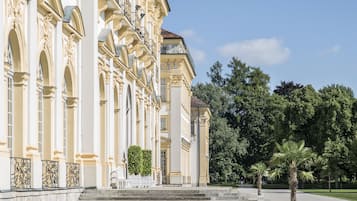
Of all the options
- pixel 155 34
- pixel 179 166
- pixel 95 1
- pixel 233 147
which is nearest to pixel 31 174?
pixel 95 1

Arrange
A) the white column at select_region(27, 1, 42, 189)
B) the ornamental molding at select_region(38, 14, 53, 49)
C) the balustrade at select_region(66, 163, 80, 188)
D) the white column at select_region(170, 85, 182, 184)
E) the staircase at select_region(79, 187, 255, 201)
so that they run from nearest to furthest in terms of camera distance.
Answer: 1. the white column at select_region(27, 1, 42, 189)
2. the ornamental molding at select_region(38, 14, 53, 49)
3. the balustrade at select_region(66, 163, 80, 188)
4. the staircase at select_region(79, 187, 255, 201)
5. the white column at select_region(170, 85, 182, 184)

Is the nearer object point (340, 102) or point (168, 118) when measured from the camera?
point (168, 118)

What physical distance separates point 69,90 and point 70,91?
0.05 meters

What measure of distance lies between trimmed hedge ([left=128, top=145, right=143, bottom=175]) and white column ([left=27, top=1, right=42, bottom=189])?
18741mm

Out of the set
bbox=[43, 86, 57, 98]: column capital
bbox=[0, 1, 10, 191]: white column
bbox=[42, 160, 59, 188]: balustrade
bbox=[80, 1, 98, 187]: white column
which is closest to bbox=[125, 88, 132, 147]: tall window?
bbox=[80, 1, 98, 187]: white column

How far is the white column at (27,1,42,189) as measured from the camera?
2441 centimetres

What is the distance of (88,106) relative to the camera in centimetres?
3256

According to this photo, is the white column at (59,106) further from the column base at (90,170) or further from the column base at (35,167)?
the column base at (90,170)

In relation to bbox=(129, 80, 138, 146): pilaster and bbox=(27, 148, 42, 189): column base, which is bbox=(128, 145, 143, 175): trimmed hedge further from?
bbox=(27, 148, 42, 189): column base

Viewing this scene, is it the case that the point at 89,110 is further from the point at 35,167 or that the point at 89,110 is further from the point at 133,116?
the point at 133,116

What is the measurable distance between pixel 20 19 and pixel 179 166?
165 feet

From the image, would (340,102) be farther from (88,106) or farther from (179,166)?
(88,106)

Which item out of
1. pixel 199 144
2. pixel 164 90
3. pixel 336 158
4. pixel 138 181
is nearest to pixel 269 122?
pixel 199 144

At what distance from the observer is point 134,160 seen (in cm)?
4406
